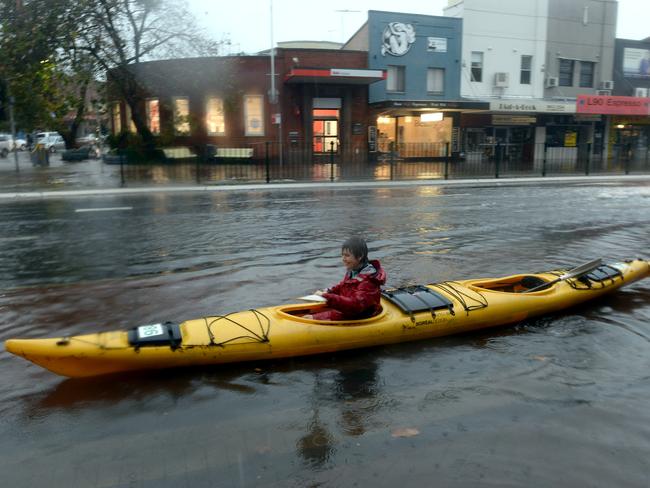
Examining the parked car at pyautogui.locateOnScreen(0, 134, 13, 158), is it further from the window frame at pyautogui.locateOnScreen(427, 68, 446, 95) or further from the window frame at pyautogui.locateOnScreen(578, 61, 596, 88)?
the window frame at pyautogui.locateOnScreen(578, 61, 596, 88)

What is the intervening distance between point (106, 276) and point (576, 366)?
5.84m

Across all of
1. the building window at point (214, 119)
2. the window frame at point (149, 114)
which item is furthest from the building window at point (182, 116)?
the window frame at point (149, 114)

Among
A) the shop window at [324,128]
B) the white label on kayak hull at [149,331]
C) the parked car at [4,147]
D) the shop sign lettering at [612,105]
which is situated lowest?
the white label on kayak hull at [149,331]

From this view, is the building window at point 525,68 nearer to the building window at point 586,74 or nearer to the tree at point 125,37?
the building window at point 586,74

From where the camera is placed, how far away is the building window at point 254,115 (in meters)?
31.4

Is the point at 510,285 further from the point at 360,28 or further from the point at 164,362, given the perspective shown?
the point at 360,28

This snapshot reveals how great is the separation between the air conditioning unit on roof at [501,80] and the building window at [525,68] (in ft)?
4.47

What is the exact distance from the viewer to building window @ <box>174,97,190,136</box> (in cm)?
3083

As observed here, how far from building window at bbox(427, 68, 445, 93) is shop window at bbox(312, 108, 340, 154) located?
5.78 m

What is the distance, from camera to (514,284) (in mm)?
6609

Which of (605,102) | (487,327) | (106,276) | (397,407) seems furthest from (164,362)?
(605,102)

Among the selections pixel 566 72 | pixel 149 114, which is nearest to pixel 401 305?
pixel 149 114

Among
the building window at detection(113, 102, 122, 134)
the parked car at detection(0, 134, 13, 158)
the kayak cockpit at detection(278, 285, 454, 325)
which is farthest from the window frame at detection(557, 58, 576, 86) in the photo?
the parked car at detection(0, 134, 13, 158)

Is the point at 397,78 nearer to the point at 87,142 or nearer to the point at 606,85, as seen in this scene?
the point at 606,85
